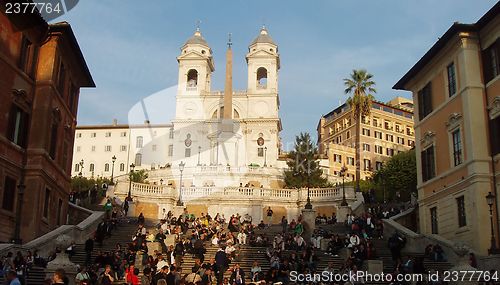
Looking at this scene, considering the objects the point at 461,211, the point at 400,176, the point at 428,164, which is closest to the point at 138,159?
the point at 400,176

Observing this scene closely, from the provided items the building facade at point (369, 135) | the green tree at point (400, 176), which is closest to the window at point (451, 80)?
the green tree at point (400, 176)

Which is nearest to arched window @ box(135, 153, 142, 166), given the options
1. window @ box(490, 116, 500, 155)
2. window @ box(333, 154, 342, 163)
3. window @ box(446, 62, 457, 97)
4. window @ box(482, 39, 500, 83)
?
window @ box(333, 154, 342, 163)

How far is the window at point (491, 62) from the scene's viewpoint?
29.7 meters

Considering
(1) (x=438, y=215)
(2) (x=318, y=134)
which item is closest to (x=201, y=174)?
(1) (x=438, y=215)

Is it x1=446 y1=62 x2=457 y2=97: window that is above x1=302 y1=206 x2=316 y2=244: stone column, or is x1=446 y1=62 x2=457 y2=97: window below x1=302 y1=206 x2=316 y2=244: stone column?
above

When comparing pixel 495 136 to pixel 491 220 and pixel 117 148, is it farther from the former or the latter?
pixel 117 148

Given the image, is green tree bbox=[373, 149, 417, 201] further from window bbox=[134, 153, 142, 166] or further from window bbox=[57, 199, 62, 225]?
window bbox=[134, 153, 142, 166]

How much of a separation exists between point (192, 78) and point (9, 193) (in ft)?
294

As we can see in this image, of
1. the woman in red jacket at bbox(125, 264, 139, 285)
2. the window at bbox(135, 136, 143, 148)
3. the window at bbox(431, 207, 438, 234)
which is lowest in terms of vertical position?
the woman in red jacket at bbox(125, 264, 139, 285)

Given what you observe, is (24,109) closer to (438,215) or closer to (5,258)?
(5,258)

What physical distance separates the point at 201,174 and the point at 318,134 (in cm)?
7074

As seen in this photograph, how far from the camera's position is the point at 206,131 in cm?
10812

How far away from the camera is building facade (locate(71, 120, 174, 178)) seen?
115 meters

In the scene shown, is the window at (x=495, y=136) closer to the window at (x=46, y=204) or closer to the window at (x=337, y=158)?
the window at (x=46, y=204)
